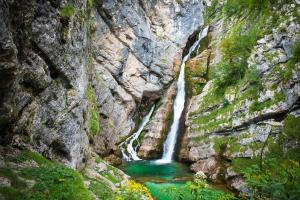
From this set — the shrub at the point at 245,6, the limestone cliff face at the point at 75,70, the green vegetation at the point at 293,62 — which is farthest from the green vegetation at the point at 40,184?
the shrub at the point at 245,6

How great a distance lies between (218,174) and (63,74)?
16287 mm

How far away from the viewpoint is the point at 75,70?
20250 mm

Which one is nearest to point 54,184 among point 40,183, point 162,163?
point 40,183

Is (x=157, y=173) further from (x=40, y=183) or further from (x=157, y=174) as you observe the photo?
(x=40, y=183)

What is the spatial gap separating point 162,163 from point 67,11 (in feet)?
64.5

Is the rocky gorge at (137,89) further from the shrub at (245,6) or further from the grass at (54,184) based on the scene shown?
the shrub at (245,6)

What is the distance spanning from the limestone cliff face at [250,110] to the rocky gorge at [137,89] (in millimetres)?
124

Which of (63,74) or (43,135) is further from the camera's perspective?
(63,74)

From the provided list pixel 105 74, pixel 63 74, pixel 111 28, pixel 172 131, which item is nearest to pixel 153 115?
pixel 172 131

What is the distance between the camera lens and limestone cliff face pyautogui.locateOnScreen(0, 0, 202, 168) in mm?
13688

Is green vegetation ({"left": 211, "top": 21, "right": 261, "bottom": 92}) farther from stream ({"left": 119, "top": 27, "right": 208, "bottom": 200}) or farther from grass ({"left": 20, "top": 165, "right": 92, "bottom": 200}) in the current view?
grass ({"left": 20, "top": 165, "right": 92, "bottom": 200})

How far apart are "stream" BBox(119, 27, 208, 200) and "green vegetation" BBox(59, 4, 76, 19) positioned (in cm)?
1261

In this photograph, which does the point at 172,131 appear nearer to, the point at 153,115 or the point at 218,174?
the point at 153,115

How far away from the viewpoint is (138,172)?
28625 millimetres
